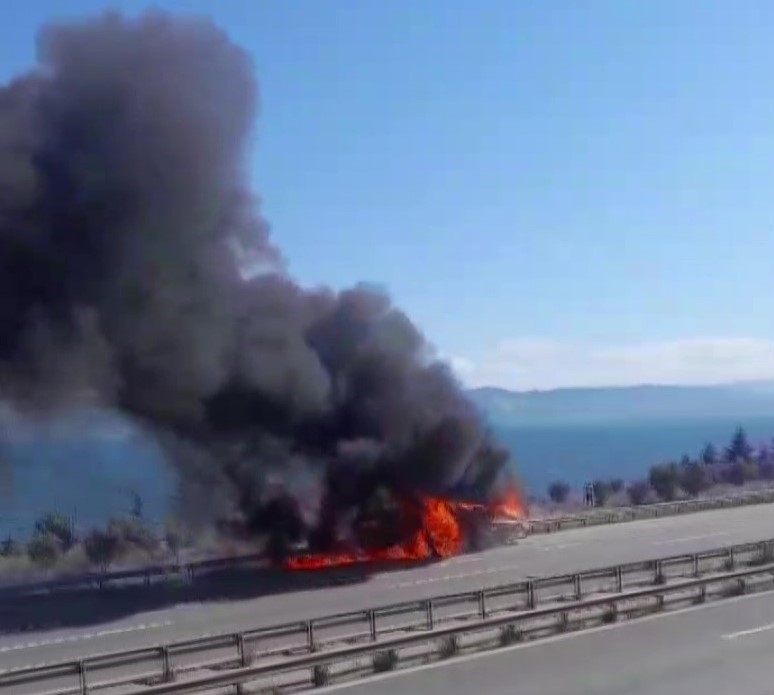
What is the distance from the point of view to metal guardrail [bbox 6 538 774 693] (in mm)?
15336

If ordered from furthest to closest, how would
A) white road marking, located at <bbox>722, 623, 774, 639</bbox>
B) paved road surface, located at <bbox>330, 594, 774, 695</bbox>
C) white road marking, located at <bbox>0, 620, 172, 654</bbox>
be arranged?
1. white road marking, located at <bbox>0, 620, 172, 654</bbox>
2. white road marking, located at <bbox>722, 623, 774, 639</bbox>
3. paved road surface, located at <bbox>330, 594, 774, 695</bbox>

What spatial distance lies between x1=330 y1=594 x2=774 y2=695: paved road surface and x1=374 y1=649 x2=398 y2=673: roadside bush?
9.8 inches

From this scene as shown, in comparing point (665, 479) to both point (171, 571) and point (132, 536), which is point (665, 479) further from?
point (171, 571)

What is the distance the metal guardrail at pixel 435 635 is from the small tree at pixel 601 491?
1472 inches

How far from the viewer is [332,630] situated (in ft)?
65.5

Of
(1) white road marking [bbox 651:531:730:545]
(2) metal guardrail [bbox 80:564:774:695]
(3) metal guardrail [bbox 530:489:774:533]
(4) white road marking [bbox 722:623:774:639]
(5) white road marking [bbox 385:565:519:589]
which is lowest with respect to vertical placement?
(4) white road marking [bbox 722:623:774:639]

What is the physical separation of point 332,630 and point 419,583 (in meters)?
8.42

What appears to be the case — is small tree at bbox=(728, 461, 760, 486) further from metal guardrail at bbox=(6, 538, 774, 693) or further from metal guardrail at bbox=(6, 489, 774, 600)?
metal guardrail at bbox=(6, 538, 774, 693)

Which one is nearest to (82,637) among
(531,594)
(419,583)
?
(531,594)

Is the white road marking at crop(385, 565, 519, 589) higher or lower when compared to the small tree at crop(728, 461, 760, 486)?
lower

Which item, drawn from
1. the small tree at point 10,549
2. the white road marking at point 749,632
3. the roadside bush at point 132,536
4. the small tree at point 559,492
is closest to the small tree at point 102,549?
the roadside bush at point 132,536

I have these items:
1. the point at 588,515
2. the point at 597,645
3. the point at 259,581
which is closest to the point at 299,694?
the point at 597,645

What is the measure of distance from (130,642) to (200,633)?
1.25 m

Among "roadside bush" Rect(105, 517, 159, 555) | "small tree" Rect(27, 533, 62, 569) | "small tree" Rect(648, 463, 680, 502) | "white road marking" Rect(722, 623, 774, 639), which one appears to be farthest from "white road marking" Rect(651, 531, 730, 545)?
"small tree" Rect(648, 463, 680, 502)
